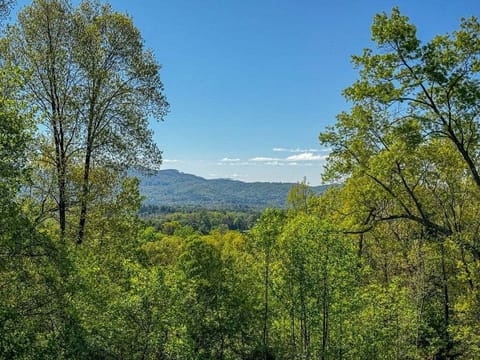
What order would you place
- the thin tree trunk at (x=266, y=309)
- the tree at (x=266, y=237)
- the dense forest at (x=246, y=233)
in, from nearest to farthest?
the dense forest at (x=246, y=233)
the thin tree trunk at (x=266, y=309)
the tree at (x=266, y=237)

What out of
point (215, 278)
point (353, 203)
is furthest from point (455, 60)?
point (215, 278)

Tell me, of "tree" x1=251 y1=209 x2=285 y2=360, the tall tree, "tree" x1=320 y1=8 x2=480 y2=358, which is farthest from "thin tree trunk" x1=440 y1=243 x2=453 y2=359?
the tall tree


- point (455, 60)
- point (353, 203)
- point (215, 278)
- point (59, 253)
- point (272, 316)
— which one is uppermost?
point (455, 60)

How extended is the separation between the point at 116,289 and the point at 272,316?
8.62m

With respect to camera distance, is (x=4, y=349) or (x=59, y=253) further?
(x=59, y=253)

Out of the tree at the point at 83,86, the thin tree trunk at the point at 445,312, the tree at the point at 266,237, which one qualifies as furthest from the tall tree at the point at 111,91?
the thin tree trunk at the point at 445,312

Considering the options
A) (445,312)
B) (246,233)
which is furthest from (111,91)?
(445,312)

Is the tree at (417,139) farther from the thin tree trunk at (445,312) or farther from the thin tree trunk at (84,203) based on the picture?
the thin tree trunk at (84,203)

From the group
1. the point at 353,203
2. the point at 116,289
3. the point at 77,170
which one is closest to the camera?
the point at 116,289

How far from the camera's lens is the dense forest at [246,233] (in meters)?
13.1

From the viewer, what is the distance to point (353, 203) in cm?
1880

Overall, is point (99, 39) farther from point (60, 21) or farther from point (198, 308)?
point (198, 308)

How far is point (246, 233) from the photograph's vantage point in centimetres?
1944

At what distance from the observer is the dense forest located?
13086 mm
